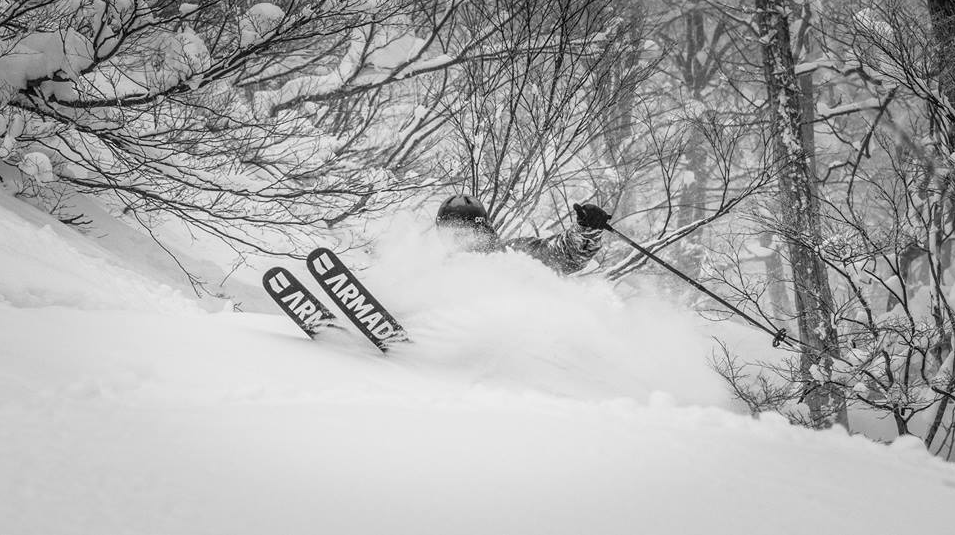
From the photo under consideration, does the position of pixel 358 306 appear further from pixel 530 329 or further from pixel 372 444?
pixel 372 444

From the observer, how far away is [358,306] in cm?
457

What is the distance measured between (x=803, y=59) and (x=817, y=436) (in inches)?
340

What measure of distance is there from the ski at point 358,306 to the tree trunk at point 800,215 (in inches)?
125

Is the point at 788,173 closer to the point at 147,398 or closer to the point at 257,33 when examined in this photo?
the point at 257,33

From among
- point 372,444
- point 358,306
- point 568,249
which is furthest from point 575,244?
point 372,444

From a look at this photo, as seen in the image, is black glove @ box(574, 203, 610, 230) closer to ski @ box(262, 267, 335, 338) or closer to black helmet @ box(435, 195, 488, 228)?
black helmet @ box(435, 195, 488, 228)

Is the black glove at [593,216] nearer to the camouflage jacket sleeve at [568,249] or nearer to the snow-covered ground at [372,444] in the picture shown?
the camouflage jacket sleeve at [568,249]

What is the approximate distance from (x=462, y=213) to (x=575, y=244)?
972mm

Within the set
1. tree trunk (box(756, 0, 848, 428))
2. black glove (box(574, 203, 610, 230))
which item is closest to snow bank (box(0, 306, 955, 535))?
black glove (box(574, 203, 610, 230))

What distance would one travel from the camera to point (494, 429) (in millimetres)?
2736

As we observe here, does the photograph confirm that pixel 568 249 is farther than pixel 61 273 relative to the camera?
Yes

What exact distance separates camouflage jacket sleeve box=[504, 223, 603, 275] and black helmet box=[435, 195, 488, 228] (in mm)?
579

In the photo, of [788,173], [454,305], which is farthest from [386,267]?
[788,173]

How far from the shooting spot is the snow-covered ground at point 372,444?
184 cm
